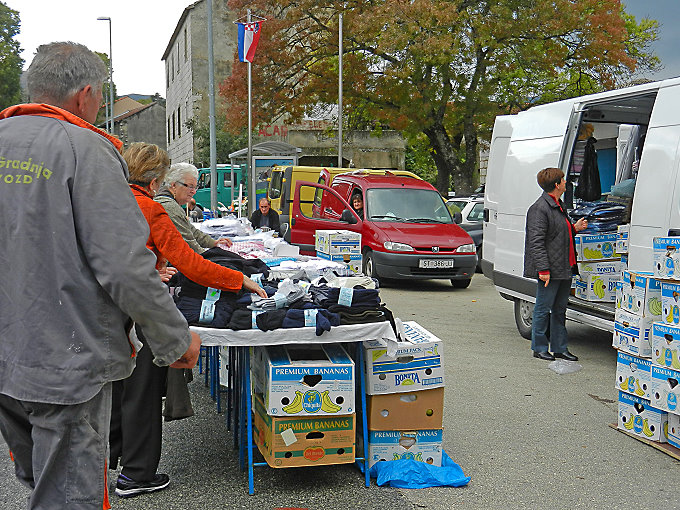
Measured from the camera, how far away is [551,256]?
7789 millimetres

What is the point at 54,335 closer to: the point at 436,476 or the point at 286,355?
the point at 286,355

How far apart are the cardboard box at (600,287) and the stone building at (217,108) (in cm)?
2922

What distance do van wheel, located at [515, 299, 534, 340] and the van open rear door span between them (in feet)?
17.1

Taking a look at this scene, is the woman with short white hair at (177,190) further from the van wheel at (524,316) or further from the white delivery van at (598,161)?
the van wheel at (524,316)

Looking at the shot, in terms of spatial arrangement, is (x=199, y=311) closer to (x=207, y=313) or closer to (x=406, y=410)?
(x=207, y=313)

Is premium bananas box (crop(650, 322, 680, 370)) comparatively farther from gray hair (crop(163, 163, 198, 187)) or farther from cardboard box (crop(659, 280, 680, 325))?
gray hair (crop(163, 163, 198, 187))

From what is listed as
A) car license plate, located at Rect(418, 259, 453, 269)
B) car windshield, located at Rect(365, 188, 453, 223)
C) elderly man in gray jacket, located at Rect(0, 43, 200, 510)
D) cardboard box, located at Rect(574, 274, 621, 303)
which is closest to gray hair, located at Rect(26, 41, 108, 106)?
elderly man in gray jacket, located at Rect(0, 43, 200, 510)

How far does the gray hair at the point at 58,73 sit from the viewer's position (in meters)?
2.51

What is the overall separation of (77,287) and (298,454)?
2.31 metres

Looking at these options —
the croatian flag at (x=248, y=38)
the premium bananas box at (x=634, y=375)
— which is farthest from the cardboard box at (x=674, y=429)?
the croatian flag at (x=248, y=38)

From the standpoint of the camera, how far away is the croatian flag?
2320cm

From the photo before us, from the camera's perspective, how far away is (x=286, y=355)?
14.8ft

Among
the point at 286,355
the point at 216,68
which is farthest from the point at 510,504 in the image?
the point at 216,68

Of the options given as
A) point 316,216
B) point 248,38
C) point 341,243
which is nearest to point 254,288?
point 341,243
